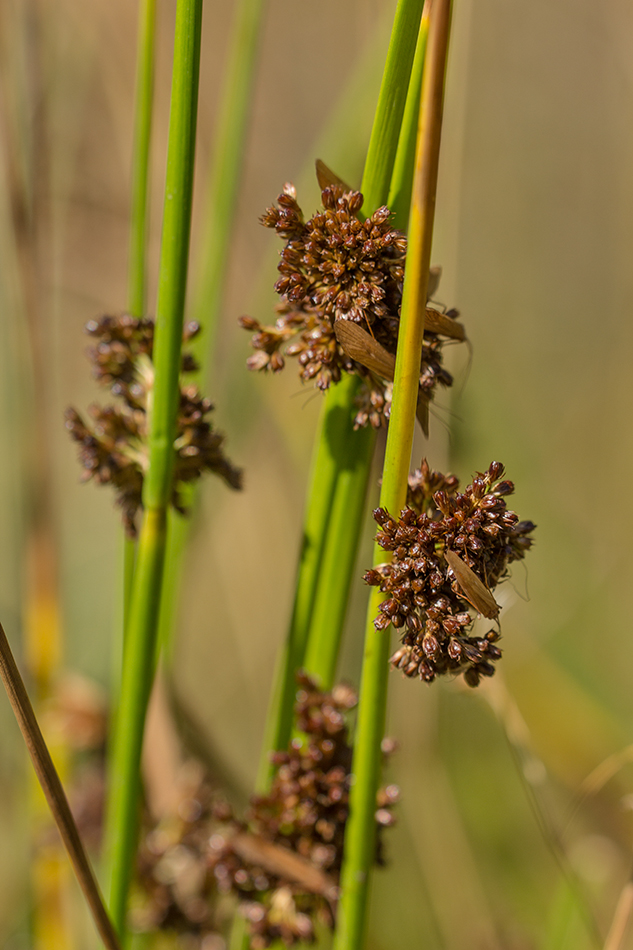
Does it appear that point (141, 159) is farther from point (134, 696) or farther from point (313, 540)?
point (134, 696)

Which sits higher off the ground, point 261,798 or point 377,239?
point 377,239

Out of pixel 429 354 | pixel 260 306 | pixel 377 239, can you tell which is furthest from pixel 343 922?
pixel 260 306

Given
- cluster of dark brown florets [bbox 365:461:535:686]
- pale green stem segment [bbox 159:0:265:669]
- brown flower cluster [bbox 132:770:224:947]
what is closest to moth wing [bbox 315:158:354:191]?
cluster of dark brown florets [bbox 365:461:535:686]

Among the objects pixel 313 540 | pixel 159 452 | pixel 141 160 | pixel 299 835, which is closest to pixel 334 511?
pixel 313 540

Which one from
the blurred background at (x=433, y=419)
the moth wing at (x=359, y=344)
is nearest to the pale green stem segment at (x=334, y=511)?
the moth wing at (x=359, y=344)

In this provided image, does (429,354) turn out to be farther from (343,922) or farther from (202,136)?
(202,136)

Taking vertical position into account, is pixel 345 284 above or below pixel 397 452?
above
